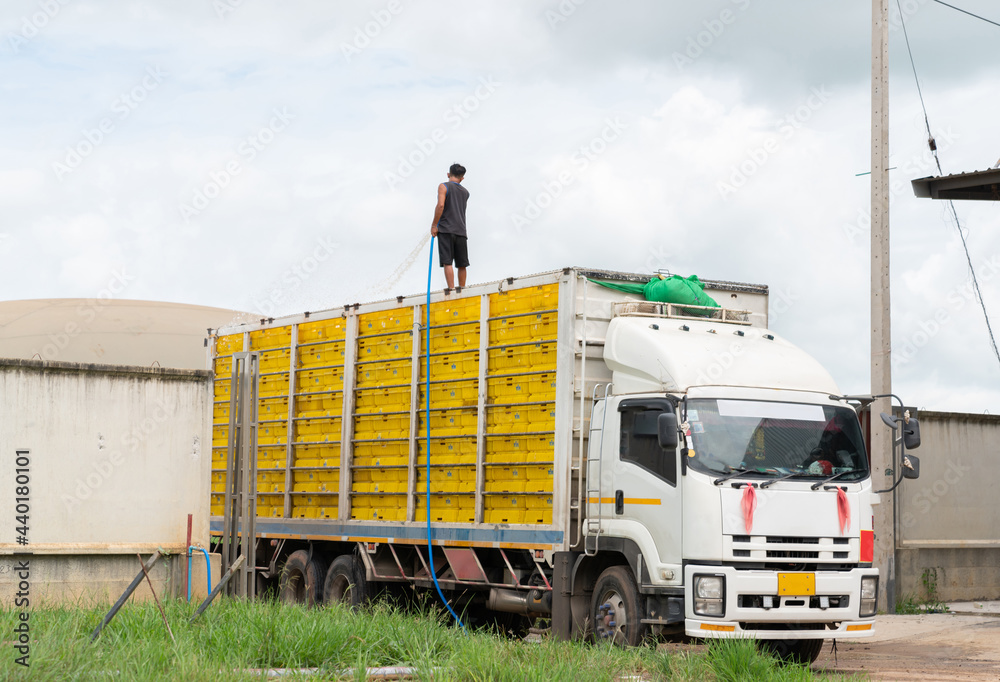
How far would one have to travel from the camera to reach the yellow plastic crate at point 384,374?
48.0 feet

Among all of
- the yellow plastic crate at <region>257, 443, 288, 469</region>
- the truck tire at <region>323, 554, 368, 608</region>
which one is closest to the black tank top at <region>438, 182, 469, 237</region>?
the yellow plastic crate at <region>257, 443, 288, 469</region>

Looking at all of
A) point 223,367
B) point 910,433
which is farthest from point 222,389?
point 910,433

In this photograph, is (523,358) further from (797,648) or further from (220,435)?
(220,435)

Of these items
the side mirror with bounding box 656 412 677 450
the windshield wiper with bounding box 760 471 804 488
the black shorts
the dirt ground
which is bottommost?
the dirt ground

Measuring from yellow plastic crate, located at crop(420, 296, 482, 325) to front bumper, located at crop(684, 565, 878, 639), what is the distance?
4.11 meters

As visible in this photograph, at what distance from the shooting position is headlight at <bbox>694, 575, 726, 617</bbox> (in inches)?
427

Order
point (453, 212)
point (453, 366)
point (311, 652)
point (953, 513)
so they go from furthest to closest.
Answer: point (953, 513), point (453, 212), point (453, 366), point (311, 652)

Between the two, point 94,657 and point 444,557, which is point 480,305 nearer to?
point 444,557

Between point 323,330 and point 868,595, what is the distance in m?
7.87

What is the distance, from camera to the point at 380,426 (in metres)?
14.9

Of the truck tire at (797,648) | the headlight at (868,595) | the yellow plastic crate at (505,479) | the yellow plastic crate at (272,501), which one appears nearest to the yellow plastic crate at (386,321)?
the yellow plastic crate at (505,479)

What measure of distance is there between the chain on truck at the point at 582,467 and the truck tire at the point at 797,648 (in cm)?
3

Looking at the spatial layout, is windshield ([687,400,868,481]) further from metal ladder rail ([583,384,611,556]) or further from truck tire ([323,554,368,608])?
truck tire ([323,554,368,608])

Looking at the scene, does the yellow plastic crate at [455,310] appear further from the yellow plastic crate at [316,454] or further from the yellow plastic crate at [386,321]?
the yellow plastic crate at [316,454]
